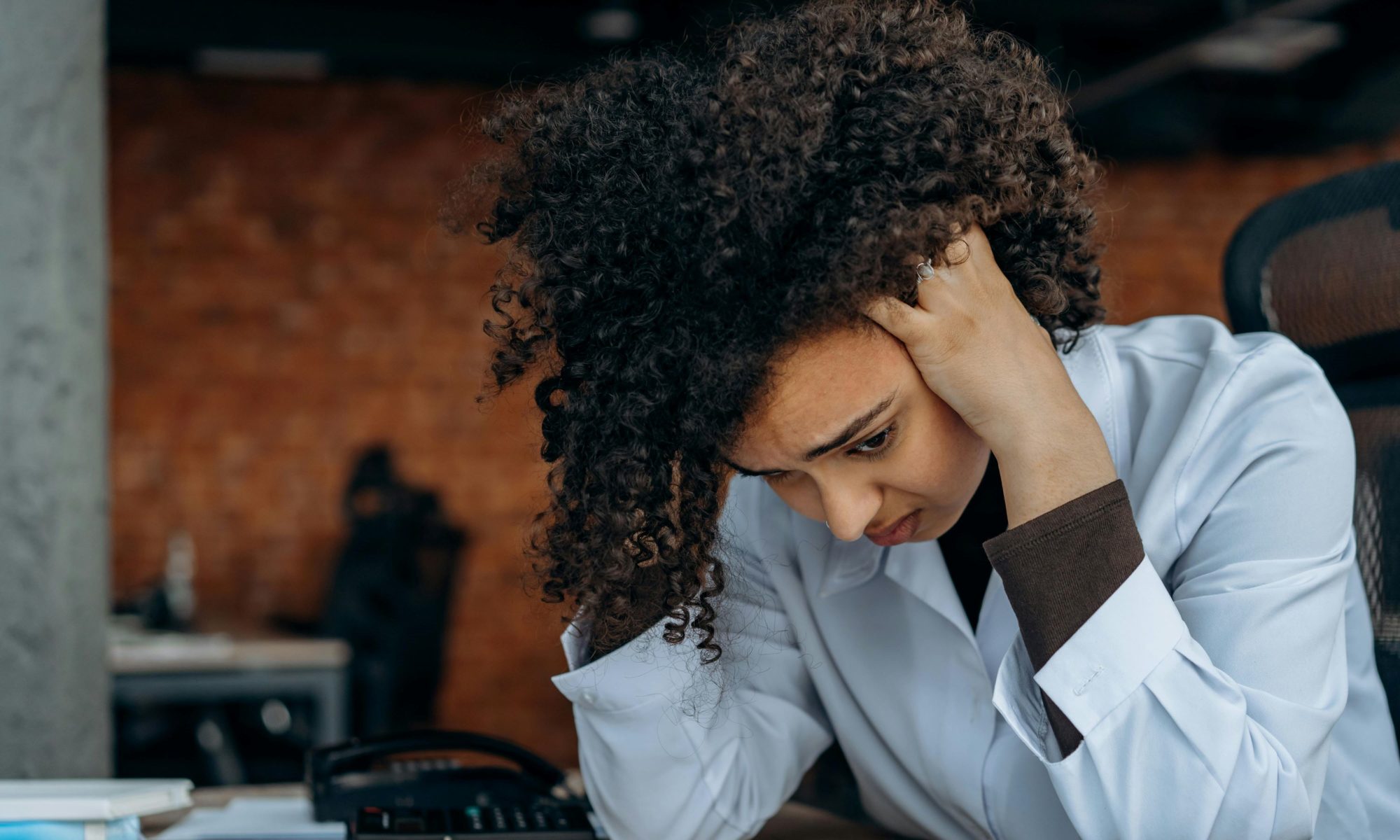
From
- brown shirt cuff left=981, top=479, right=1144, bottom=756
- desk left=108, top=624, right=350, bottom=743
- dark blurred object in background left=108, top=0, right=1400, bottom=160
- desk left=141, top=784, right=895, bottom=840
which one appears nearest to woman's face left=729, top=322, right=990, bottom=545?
brown shirt cuff left=981, top=479, right=1144, bottom=756

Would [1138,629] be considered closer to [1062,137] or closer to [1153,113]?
[1062,137]

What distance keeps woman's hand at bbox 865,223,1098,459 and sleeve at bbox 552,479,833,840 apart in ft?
1.07

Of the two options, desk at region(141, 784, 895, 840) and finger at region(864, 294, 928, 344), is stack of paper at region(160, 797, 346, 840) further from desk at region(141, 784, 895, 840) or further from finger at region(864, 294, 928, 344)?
finger at region(864, 294, 928, 344)

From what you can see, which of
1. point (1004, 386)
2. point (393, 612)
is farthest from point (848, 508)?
point (393, 612)

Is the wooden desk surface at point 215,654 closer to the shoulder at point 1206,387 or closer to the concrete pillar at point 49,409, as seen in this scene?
the concrete pillar at point 49,409

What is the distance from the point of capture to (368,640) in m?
4.15

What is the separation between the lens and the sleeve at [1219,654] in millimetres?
938

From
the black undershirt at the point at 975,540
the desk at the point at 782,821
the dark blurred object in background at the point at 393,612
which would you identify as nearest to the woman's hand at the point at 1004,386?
the black undershirt at the point at 975,540

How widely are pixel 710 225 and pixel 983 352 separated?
24 cm

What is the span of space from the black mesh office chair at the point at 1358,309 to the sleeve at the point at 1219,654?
229mm

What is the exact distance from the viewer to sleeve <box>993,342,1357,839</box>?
36.9 inches

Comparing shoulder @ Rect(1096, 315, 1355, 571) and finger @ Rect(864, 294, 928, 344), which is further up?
finger @ Rect(864, 294, 928, 344)

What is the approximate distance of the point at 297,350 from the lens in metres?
5.46

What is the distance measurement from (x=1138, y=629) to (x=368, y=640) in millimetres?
3560
